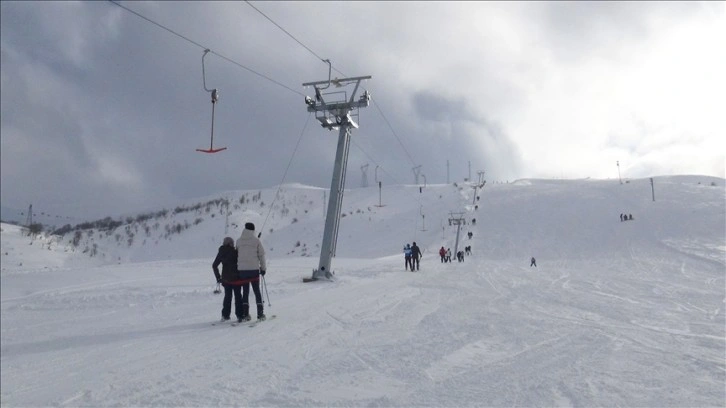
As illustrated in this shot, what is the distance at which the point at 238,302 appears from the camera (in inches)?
372

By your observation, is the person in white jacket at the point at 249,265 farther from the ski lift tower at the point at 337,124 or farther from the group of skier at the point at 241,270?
the ski lift tower at the point at 337,124

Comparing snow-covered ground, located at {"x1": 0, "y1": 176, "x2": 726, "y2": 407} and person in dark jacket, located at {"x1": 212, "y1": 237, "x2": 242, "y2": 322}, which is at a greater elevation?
person in dark jacket, located at {"x1": 212, "y1": 237, "x2": 242, "y2": 322}

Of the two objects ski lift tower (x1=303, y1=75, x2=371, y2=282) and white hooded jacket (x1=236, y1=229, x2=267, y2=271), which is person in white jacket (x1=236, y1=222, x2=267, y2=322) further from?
ski lift tower (x1=303, y1=75, x2=371, y2=282)

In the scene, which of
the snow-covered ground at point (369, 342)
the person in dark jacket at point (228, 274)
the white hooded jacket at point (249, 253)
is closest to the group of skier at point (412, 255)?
the snow-covered ground at point (369, 342)

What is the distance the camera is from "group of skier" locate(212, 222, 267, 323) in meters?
9.54

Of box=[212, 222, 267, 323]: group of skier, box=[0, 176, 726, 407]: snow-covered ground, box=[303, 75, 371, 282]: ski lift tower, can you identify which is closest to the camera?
box=[0, 176, 726, 407]: snow-covered ground

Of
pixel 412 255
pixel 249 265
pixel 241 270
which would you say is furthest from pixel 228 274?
pixel 412 255

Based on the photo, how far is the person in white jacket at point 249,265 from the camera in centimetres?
956

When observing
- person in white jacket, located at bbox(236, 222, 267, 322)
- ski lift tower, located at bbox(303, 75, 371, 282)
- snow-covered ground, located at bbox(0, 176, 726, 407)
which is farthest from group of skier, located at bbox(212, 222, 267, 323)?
ski lift tower, located at bbox(303, 75, 371, 282)

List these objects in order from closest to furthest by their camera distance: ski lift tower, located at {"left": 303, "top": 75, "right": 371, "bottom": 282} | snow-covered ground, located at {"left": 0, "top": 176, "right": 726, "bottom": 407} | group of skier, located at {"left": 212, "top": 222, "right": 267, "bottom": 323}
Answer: snow-covered ground, located at {"left": 0, "top": 176, "right": 726, "bottom": 407} < group of skier, located at {"left": 212, "top": 222, "right": 267, "bottom": 323} < ski lift tower, located at {"left": 303, "top": 75, "right": 371, "bottom": 282}

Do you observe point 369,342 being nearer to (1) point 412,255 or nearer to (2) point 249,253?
(2) point 249,253

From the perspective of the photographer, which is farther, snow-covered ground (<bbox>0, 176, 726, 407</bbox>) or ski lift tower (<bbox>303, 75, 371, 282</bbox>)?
ski lift tower (<bbox>303, 75, 371, 282</bbox>)

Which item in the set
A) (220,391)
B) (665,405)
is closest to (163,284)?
(220,391)

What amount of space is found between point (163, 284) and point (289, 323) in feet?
29.9
